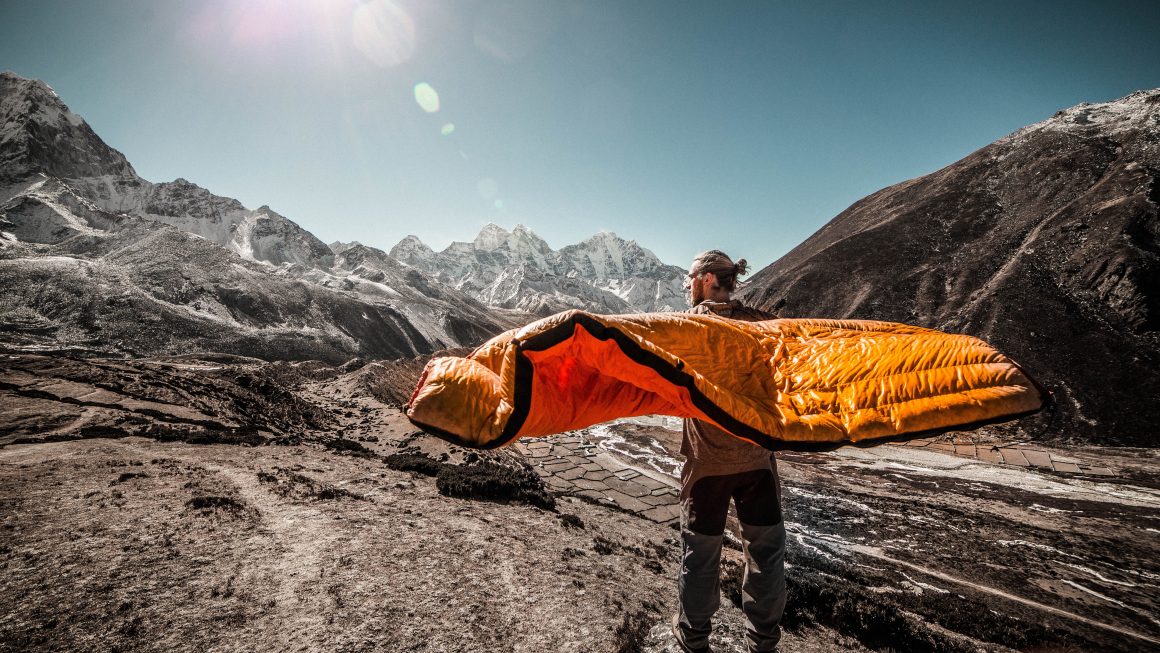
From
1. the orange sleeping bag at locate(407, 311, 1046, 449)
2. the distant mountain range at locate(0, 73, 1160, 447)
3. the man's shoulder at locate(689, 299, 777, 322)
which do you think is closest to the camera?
the orange sleeping bag at locate(407, 311, 1046, 449)

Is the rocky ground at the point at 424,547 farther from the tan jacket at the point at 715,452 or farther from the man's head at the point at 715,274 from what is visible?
the man's head at the point at 715,274

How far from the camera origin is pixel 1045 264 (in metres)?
32.5

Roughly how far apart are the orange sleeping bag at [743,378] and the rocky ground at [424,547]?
2.63 m

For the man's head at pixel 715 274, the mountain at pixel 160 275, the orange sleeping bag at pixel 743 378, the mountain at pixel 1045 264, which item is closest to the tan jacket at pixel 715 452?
the man's head at pixel 715 274

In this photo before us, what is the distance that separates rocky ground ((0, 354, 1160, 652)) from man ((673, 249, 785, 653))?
1.76 meters

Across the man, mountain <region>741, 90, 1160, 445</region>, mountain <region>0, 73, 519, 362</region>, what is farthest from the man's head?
mountain <region>0, 73, 519, 362</region>

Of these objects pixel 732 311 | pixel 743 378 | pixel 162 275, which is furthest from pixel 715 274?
pixel 162 275

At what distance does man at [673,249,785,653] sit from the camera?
3014 millimetres

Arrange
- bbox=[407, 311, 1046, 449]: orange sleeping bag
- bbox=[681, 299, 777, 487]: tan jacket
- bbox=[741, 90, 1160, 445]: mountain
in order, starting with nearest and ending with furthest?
bbox=[407, 311, 1046, 449]: orange sleeping bag < bbox=[681, 299, 777, 487]: tan jacket < bbox=[741, 90, 1160, 445]: mountain

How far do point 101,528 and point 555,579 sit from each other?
624 centimetres

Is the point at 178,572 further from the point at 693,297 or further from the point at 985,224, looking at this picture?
the point at 985,224

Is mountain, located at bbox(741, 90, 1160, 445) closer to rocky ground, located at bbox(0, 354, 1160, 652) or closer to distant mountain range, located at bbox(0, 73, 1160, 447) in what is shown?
distant mountain range, located at bbox(0, 73, 1160, 447)

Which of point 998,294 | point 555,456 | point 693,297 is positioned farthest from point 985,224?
point 693,297

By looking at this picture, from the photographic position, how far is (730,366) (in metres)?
2.94
